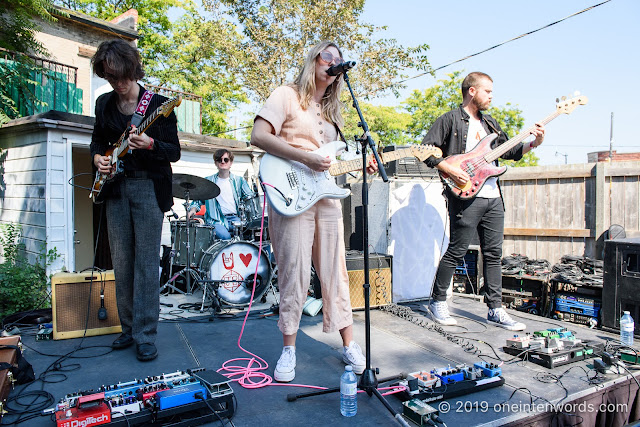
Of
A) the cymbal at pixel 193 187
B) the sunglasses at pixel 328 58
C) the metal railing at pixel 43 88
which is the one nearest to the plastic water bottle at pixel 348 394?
the sunglasses at pixel 328 58

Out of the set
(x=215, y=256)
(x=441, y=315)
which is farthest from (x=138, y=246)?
(x=441, y=315)

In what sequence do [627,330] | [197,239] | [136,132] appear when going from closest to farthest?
[136,132], [627,330], [197,239]

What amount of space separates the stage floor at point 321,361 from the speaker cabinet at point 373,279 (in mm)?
160

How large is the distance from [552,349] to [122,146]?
10.2ft

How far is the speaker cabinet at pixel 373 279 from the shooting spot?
13.4 feet

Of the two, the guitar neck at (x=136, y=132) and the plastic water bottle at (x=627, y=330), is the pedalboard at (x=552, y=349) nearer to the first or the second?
the plastic water bottle at (x=627, y=330)

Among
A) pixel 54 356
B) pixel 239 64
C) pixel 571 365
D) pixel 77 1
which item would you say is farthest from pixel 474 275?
pixel 77 1

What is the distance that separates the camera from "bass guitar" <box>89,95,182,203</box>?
97.7 inches

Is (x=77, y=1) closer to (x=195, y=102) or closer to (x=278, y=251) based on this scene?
(x=195, y=102)

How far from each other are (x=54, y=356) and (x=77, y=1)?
2001cm

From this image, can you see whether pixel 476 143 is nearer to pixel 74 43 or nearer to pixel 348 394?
pixel 348 394

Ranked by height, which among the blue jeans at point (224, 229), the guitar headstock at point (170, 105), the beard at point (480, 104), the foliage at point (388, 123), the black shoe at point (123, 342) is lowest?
the black shoe at point (123, 342)

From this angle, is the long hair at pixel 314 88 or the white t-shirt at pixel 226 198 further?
the white t-shirt at pixel 226 198

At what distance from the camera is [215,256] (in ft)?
14.4
